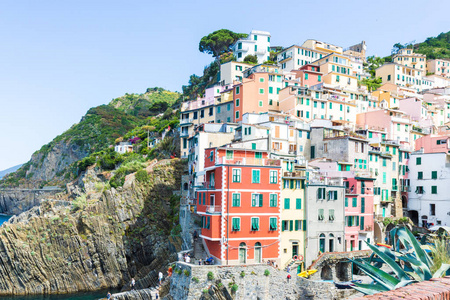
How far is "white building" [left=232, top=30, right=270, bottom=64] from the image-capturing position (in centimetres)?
9962

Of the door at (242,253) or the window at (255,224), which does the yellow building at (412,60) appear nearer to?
the window at (255,224)

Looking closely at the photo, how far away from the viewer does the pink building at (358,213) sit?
160 feet

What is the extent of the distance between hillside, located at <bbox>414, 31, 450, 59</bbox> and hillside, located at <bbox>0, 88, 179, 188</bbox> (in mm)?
84832

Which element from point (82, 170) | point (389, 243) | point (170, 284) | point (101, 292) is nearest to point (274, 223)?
point (170, 284)

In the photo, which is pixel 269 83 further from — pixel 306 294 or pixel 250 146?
pixel 306 294

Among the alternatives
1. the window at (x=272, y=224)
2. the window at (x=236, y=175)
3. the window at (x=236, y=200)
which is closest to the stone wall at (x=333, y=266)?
A: the window at (x=272, y=224)

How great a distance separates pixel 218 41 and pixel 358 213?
72524mm

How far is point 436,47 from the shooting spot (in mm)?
149500

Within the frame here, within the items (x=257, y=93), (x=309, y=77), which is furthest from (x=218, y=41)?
(x=257, y=93)

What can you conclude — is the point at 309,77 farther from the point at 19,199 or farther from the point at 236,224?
the point at 19,199

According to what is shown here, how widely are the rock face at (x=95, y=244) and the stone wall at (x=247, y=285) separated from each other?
1759cm

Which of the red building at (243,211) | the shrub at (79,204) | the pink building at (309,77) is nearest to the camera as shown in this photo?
the red building at (243,211)

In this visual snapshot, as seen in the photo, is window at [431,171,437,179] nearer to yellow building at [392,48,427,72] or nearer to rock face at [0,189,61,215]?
yellow building at [392,48,427,72]

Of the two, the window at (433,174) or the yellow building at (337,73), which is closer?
the window at (433,174)
